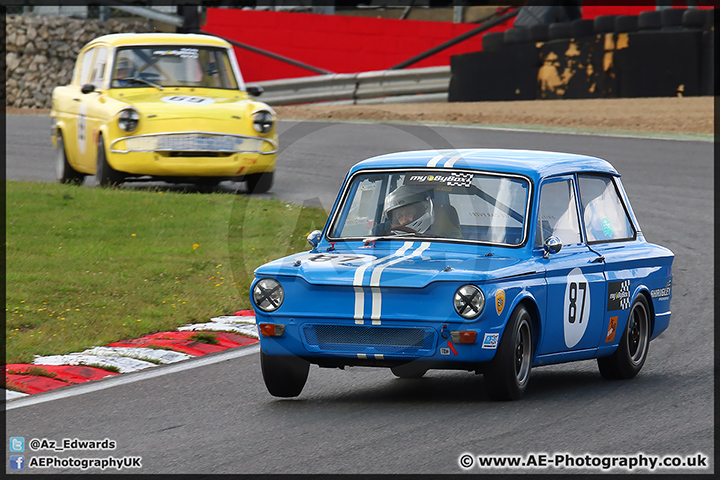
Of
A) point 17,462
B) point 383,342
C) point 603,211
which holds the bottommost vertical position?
point 17,462

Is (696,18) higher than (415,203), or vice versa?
(696,18)

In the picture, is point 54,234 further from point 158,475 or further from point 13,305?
point 158,475

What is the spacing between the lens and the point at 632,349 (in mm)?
7543

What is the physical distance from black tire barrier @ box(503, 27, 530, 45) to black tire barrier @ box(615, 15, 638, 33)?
92.2 inches

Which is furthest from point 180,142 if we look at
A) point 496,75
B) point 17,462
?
point 496,75

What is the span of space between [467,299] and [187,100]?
8.75 metres

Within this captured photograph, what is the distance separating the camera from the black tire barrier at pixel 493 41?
26.3m

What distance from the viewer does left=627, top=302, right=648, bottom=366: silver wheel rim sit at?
24.7 feet

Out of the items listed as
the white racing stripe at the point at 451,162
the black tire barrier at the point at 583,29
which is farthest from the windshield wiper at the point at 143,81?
the black tire barrier at the point at 583,29

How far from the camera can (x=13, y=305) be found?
8672 millimetres

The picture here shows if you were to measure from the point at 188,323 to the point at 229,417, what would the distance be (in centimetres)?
260

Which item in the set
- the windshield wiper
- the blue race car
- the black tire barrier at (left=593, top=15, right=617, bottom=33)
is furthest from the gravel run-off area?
the blue race car

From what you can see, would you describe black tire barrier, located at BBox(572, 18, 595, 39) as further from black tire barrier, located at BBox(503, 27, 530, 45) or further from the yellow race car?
the yellow race car

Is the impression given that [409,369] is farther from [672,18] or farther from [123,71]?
[672,18]
